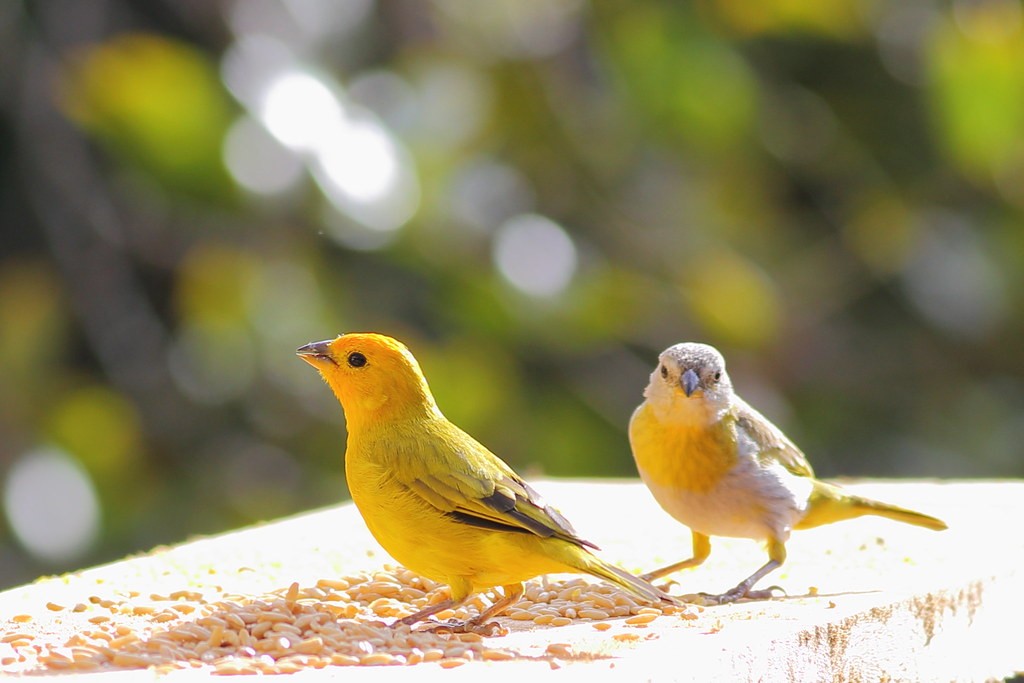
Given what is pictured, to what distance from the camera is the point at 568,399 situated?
9734 millimetres

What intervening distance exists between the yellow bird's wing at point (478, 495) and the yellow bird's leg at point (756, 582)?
0.61 m

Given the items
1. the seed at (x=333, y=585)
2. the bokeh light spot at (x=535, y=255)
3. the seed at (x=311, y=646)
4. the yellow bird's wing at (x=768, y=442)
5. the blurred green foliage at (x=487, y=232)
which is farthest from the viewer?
the bokeh light spot at (x=535, y=255)

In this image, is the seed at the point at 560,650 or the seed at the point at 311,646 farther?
the seed at the point at 311,646

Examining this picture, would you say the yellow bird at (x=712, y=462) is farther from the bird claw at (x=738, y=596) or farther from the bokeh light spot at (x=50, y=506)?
the bokeh light spot at (x=50, y=506)

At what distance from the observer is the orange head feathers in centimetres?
375

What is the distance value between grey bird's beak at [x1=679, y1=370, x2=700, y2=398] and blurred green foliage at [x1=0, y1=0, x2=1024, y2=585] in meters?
4.24

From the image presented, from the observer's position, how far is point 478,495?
352cm

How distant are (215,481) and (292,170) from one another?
2331 millimetres

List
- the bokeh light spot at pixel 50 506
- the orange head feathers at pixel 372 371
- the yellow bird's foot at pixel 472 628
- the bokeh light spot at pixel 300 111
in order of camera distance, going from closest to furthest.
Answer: the yellow bird's foot at pixel 472 628 → the orange head feathers at pixel 372 371 → the bokeh light spot at pixel 300 111 → the bokeh light spot at pixel 50 506

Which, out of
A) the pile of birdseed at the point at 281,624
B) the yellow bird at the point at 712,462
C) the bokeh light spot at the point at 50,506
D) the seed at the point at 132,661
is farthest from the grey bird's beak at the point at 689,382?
the bokeh light spot at the point at 50,506

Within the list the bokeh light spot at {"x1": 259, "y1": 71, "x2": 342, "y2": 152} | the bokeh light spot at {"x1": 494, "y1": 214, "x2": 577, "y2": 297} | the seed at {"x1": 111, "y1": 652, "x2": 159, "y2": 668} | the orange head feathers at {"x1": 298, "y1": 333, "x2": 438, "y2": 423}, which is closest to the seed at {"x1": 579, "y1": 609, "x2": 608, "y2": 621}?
the orange head feathers at {"x1": 298, "y1": 333, "x2": 438, "y2": 423}

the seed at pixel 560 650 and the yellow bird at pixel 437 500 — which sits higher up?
the yellow bird at pixel 437 500

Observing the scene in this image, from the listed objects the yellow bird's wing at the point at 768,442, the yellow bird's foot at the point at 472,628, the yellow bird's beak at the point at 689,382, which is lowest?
the yellow bird's foot at the point at 472,628

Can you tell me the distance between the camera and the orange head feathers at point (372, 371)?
3748mm
